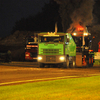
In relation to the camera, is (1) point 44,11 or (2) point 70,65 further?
(1) point 44,11

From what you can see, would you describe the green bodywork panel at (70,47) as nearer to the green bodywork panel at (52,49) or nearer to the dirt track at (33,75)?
the green bodywork panel at (52,49)

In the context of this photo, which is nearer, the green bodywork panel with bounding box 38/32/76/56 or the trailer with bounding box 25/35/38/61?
the green bodywork panel with bounding box 38/32/76/56

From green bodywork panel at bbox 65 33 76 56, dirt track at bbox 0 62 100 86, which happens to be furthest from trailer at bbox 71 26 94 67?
dirt track at bbox 0 62 100 86

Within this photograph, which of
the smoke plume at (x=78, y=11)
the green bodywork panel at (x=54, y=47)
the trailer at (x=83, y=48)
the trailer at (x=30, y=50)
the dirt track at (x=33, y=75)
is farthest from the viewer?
the smoke plume at (x=78, y=11)

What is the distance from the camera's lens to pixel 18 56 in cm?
5234

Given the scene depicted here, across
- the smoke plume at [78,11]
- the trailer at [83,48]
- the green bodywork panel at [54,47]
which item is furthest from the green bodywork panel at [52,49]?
the smoke plume at [78,11]

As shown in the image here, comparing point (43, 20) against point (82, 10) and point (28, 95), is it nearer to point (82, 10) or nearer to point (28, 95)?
point (82, 10)

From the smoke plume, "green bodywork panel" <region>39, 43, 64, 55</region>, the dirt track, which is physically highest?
the smoke plume

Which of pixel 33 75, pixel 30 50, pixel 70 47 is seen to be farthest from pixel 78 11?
pixel 33 75

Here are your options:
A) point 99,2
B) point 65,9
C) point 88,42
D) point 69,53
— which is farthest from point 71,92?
point 99,2

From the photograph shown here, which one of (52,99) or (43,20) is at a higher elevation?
(43,20)

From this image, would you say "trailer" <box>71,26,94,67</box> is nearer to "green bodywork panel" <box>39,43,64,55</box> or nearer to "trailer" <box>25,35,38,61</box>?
"green bodywork panel" <box>39,43,64,55</box>

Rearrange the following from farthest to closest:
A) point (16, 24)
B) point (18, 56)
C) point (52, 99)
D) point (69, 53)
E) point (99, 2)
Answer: point (16, 24) → point (99, 2) → point (18, 56) → point (69, 53) → point (52, 99)

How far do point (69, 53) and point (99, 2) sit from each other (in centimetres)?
6599
